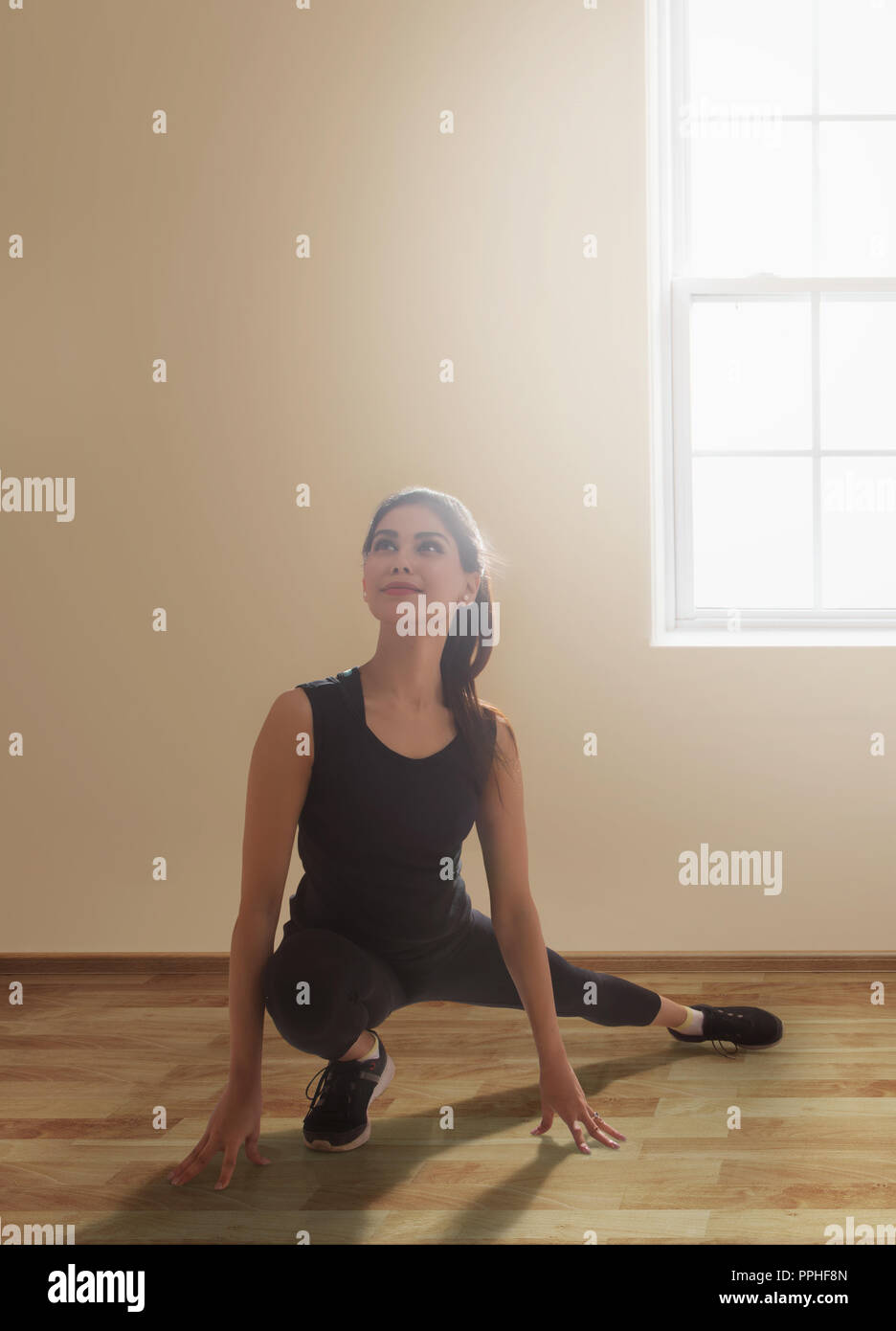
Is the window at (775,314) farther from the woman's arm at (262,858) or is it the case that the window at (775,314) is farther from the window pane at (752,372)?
the woman's arm at (262,858)

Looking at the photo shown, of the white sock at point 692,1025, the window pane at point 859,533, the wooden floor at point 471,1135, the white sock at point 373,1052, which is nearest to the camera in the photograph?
the wooden floor at point 471,1135

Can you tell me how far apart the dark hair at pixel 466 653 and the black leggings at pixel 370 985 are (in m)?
0.29

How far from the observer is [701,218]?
2.93 metres

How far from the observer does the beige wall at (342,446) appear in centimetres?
280

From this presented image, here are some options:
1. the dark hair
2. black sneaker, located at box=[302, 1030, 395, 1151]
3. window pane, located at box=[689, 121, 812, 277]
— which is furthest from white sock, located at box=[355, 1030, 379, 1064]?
window pane, located at box=[689, 121, 812, 277]

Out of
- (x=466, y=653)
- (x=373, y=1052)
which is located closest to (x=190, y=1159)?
(x=373, y=1052)

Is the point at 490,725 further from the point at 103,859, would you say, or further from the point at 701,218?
the point at 701,218

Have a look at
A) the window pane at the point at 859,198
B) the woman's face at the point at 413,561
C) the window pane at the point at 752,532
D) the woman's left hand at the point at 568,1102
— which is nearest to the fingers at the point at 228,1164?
the woman's left hand at the point at 568,1102

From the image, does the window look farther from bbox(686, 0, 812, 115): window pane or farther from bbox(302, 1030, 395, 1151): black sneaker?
bbox(302, 1030, 395, 1151): black sneaker

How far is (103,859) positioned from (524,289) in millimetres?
1706

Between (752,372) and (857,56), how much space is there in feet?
2.59

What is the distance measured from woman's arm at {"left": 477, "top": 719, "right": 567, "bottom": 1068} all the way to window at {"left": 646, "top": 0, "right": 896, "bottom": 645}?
1094 mm

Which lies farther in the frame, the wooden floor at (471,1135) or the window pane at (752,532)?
the window pane at (752,532)

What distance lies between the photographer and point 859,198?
113 inches
